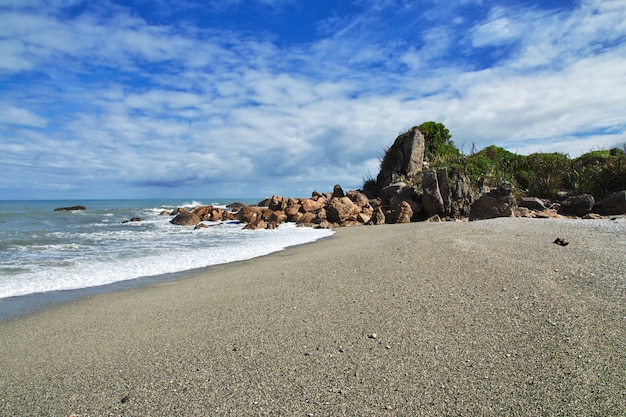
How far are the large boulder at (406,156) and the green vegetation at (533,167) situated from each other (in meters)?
0.25

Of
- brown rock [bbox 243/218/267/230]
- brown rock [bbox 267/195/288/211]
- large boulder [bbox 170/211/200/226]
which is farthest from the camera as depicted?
brown rock [bbox 267/195/288/211]

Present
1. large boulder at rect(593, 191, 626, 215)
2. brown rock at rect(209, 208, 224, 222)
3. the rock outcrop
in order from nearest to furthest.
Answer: large boulder at rect(593, 191, 626, 215)
the rock outcrop
brown rock at rect(209, 208, 224, 222)

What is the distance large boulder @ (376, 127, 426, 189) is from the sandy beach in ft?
58.6

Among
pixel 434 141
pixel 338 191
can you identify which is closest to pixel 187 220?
pixel 338 191

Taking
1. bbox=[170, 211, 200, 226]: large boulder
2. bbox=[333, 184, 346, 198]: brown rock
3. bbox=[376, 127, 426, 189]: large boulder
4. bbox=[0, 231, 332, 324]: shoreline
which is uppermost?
bbox=[376, 127, 426, 189]: large boulder

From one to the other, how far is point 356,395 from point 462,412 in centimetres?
74

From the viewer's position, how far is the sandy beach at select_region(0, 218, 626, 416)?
8.95ft

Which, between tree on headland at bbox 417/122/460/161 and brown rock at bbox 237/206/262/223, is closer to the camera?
brown rock at bbox 237/206/262/223

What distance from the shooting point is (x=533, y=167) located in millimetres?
22281

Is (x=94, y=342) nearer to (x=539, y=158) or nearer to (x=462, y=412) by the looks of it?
(x=462, y=412)

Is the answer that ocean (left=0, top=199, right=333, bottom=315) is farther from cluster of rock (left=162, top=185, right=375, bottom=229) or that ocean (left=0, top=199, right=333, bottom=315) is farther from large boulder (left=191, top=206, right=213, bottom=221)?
large boulder (left=191, top=206, right=213, bottom=221)

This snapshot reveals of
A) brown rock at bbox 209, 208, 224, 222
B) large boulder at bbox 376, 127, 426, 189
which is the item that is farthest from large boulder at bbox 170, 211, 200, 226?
large boulder at bbox 376, 127, 426, 189

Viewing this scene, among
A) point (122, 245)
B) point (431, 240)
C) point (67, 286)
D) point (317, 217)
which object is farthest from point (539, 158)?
point (67, 286)

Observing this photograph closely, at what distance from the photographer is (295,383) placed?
298 cm
